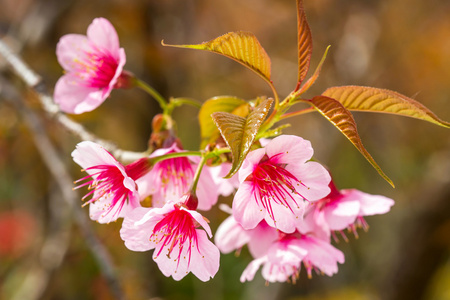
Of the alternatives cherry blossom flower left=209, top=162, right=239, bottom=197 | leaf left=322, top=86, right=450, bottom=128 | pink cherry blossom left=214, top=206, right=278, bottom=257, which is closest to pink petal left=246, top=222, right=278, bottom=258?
pink cherry blossom left=214, top=206, right=278, bottom=257

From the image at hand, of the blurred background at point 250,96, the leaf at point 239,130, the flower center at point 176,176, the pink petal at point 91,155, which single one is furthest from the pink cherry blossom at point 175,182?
the blurred background at point 250,96

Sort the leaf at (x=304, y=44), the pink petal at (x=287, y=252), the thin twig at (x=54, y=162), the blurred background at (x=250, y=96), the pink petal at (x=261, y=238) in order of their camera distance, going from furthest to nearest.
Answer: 1. the blurred background at (x=250, y=96)
2. the thin twig at (x=54, y=162)
3. the pink petal at (x=261, y=238)
4. the pink petal at (x=287, y=252)
5. the leaf at (x=304, y=44)

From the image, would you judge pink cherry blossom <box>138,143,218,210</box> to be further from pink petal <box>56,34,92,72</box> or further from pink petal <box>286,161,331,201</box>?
pink petal <box>56,34,92,72</box>

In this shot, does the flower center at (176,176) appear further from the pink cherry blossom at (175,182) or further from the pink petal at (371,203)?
the pink petal at (371,203)

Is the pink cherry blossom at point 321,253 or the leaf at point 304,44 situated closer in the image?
the leaf at point 304,44

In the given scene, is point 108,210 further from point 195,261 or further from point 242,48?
point 242,48

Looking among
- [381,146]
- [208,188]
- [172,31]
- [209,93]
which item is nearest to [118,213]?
[208,188]

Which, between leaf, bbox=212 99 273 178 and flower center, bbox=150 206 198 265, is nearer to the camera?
leaf, bbox=212 99 273 178

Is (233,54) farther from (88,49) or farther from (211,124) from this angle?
(88,49)
